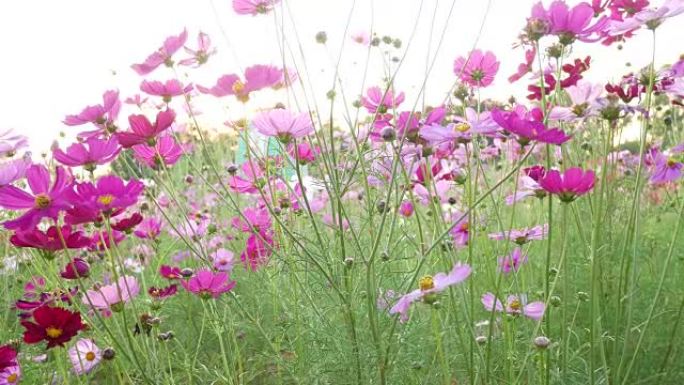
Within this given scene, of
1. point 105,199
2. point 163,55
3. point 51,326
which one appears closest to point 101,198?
point 105,199

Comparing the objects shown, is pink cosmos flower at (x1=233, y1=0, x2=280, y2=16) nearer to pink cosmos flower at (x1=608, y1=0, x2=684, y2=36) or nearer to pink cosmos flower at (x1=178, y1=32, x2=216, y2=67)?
pink cosmos flower at (x1=178, y1=32, x2=216, y2=67)

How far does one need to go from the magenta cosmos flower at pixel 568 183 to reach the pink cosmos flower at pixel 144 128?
1.79 ft

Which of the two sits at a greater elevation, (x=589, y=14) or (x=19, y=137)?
(x=589, y=14)

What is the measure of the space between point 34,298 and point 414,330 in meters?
1.13

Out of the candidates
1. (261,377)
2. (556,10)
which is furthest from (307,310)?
(556,10)

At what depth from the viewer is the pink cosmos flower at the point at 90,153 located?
3.30 ft

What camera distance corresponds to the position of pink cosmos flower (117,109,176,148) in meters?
0.98

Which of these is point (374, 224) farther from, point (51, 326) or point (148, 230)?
point (148, 230)

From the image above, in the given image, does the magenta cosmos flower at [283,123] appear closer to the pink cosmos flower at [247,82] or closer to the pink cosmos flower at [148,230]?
the pink cosmos flower at [247,82]

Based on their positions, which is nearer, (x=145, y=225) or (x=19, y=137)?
(x=19, y=137)

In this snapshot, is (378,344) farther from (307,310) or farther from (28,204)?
(28,204)

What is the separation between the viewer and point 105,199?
3.05 feet

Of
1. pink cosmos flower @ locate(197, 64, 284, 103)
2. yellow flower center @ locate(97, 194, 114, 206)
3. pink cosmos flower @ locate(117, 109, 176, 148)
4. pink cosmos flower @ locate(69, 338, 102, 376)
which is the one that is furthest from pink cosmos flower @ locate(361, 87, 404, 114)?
pink cosmos flower @ locate(69, 338, 102, 376)

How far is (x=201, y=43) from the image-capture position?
1.23 meters
